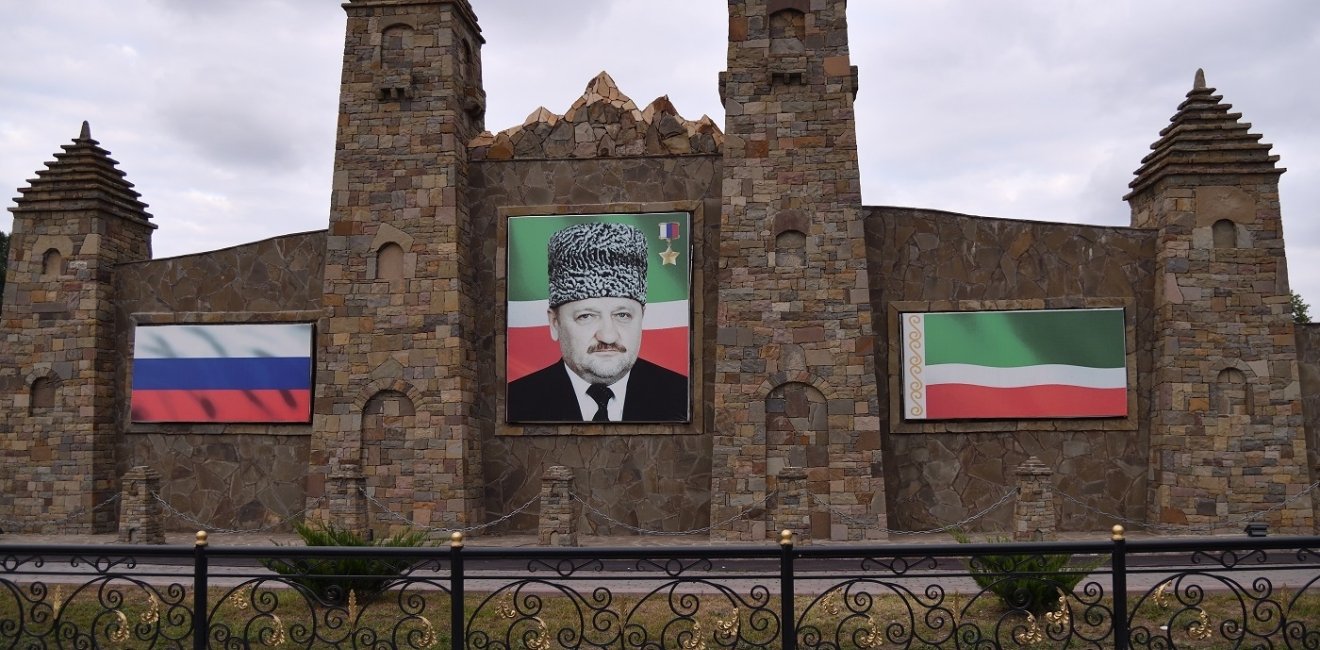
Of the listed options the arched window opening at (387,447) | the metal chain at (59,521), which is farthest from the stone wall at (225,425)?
the arched window opening at (387,447)

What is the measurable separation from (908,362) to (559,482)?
672 cm

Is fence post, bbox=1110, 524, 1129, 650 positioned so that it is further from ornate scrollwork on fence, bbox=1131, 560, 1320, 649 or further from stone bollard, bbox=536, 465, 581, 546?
stone bollard, bbox=536, 465, 581, 546

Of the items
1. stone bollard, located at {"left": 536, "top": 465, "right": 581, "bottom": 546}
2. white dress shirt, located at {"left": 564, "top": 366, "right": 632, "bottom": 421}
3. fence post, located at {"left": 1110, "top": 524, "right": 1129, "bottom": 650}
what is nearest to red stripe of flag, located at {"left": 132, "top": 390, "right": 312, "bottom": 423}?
white dress shirt, located at {"left": 564, "top": 366, "right": 632, "bottom": 421}

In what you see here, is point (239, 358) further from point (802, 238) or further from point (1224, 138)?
point (1224, 138)

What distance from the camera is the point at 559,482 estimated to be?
14867mm

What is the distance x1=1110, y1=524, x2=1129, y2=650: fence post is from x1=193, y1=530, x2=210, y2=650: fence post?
6292mm

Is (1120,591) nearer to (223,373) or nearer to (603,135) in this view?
(603,135)

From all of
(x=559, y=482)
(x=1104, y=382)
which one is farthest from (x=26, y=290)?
(x=1104, y=382)

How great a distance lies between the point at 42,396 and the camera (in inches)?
733

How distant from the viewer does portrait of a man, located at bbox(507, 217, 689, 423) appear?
56.3ft

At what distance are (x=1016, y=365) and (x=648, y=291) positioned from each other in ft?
22.0

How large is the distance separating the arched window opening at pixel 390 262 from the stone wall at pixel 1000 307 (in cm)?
858

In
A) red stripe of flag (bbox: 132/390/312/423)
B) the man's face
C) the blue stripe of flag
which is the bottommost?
red stripe of flag (bbox: 132/390/312/423)

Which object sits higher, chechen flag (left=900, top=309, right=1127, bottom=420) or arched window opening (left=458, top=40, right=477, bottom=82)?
arched window opening (left=458, top=40, right=477, bottom=82)
